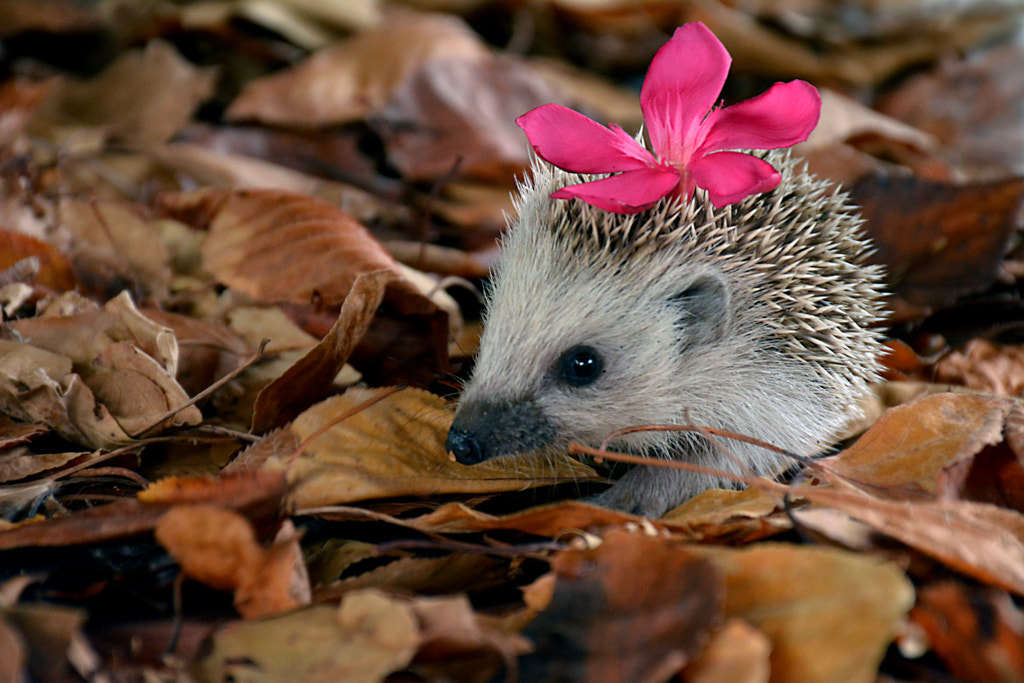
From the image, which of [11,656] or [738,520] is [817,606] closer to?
Answer: [738,520]

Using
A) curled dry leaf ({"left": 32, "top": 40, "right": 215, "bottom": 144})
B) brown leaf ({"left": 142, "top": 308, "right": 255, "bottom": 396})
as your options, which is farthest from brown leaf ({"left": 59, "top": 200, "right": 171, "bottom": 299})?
curled dry leaf ({"left": 32, "top": 40, "right": 215, "bottom": 144})

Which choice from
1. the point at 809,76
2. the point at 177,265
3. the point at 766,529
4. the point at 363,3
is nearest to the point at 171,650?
the point at 766,529

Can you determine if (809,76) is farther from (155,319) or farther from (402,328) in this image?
(155,319)

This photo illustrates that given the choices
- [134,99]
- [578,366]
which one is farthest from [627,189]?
[134,99]

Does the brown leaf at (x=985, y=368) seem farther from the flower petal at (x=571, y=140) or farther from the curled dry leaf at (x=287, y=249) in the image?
the curled dry leaf at (x=287, y=249)

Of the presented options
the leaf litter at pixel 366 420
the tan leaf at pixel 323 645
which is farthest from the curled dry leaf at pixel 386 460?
the tan leaf at pixel 323 645
